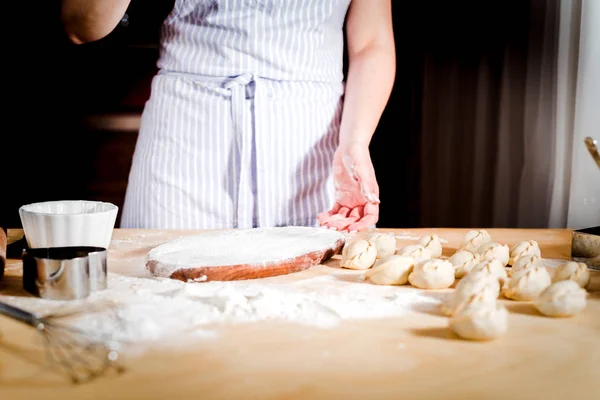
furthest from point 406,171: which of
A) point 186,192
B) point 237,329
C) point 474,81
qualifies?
point 237,329

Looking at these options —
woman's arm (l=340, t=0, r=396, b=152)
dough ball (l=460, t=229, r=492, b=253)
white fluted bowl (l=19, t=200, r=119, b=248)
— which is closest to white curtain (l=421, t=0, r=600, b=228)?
woman's arm (l=340, t=0, r=396, b=152)

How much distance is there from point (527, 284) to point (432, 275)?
13 centimetres

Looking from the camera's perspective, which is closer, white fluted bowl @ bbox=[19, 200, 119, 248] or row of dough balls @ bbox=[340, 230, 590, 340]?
row of dough balls @ bbox=[340, 230, 590, 340]

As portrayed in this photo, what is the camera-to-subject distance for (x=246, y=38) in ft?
5.32

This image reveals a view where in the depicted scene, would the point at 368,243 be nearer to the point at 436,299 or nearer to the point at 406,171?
the point at 436,299

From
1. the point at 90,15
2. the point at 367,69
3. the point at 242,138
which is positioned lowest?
the point at 242,138

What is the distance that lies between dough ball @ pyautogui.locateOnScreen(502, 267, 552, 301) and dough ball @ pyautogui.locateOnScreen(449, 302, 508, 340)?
142mm

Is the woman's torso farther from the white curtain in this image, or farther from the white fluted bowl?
the white curtain

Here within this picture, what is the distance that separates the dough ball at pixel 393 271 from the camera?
36.5 inches

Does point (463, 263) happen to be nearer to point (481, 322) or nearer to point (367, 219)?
point (481, 322)

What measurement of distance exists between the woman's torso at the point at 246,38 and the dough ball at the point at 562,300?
1037 mm

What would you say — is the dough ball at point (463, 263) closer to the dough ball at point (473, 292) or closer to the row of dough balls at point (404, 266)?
the row of dough balls at point (404, 266)

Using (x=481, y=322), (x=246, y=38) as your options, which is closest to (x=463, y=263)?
(x=481, y=322)

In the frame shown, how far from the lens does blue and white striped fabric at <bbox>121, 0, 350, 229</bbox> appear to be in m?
1.61
